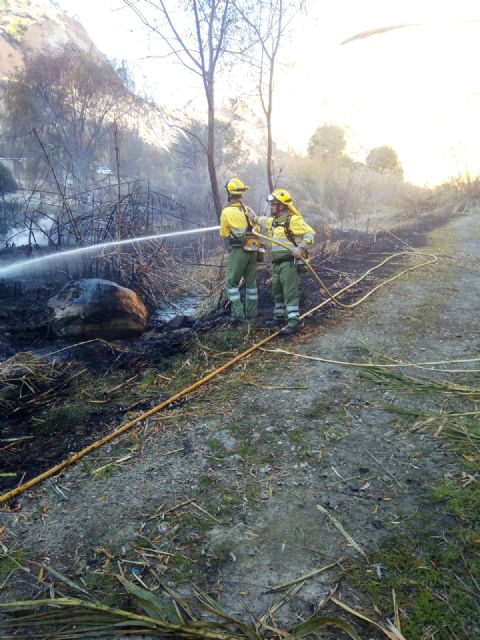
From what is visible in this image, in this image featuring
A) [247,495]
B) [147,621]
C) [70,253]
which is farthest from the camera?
[70,253]

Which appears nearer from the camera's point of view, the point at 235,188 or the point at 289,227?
the point at 289,227

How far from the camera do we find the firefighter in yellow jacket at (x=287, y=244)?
5.50 m

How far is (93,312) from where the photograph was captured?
6.06m

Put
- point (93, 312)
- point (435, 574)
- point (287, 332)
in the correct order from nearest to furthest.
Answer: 1. point (435, 574)
2. point (287, 332)
3. point (93, 312)

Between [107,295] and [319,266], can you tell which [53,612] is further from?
[319,266]

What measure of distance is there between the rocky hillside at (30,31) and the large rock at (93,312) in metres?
27.8

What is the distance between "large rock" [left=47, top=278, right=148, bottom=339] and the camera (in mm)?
6035

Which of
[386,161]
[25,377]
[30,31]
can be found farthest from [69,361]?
[30,31]

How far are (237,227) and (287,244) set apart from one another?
0.70 meters

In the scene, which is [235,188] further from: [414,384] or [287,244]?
[414,384]

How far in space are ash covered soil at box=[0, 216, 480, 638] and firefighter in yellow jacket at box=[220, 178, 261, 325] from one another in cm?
158

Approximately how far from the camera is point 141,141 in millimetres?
28016

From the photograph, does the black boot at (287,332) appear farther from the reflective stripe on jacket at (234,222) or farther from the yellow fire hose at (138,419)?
the reflective stripe on jacket at (234,222)

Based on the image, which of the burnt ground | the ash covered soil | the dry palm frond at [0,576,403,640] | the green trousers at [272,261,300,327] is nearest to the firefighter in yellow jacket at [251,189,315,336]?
the green trousers at [272,261,300,327]
